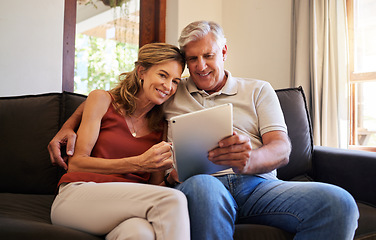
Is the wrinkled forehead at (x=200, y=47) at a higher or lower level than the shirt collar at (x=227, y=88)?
higher

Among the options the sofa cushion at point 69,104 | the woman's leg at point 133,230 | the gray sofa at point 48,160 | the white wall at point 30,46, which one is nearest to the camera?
the woman's leg at point 133,230

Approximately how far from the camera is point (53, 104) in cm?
182

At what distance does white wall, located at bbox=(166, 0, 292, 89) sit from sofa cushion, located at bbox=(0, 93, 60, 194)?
195cm

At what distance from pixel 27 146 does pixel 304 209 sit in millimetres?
1188

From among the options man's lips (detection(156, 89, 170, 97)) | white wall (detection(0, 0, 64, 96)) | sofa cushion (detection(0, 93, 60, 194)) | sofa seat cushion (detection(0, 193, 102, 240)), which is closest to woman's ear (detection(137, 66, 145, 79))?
man's lips (detection(156, 89, 170, 97))

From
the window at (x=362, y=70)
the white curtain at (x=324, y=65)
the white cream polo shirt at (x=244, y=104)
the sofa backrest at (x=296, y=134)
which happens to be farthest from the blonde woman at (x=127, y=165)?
the window at (x=362, y=70)

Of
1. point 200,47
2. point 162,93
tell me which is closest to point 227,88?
point 200,47

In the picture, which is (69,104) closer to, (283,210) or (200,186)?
(200,186)

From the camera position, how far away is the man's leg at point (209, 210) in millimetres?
1172

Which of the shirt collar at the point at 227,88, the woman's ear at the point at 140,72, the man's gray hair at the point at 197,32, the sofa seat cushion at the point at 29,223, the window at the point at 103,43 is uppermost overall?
the window at the point at 103,43

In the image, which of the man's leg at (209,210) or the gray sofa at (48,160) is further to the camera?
the gray sofa at (48,160)

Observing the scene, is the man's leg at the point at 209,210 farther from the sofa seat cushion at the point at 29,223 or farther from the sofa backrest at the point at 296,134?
the sofa backrest at the point at 296,134

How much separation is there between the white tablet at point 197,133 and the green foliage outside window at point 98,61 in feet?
6.66

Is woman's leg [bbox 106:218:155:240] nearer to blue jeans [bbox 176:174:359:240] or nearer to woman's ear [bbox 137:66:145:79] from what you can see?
blue jeans [bbox 176:174:359:240]
